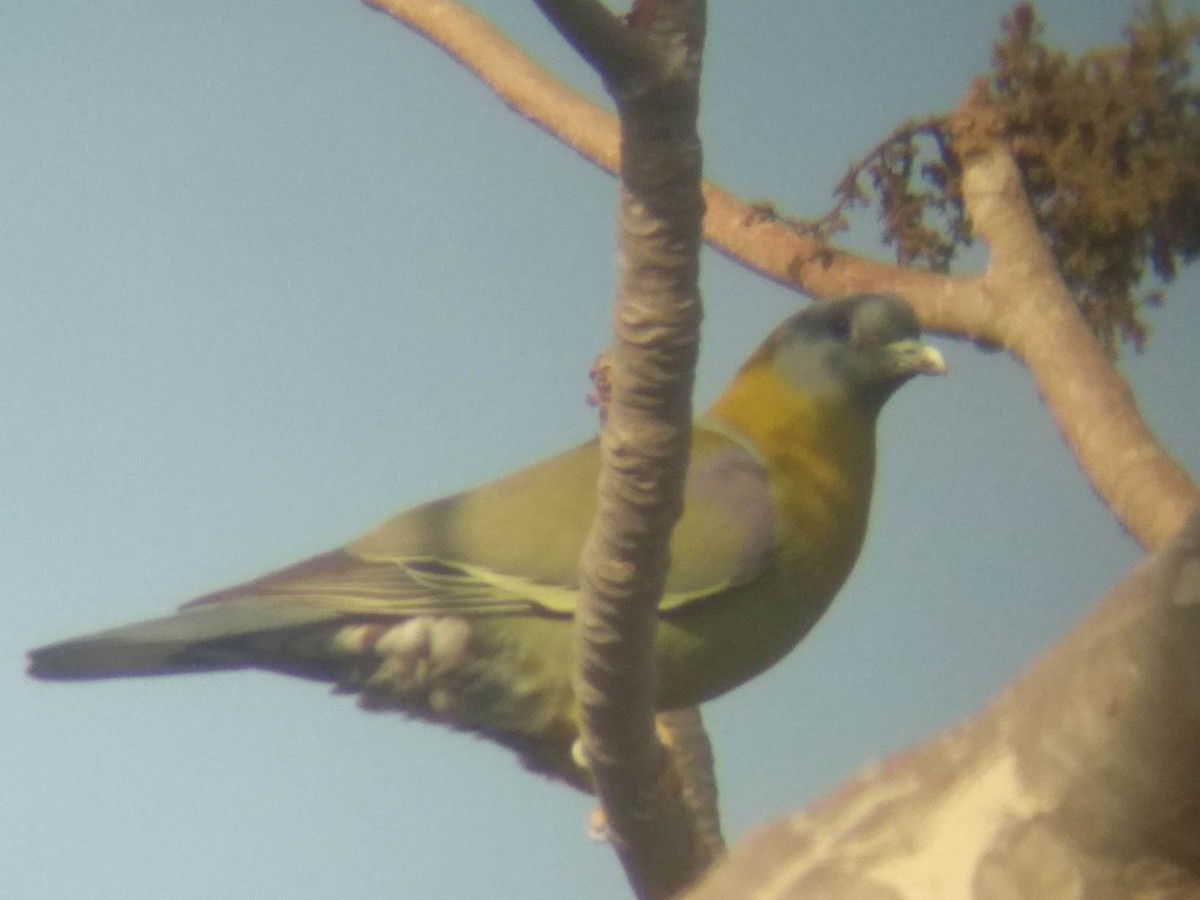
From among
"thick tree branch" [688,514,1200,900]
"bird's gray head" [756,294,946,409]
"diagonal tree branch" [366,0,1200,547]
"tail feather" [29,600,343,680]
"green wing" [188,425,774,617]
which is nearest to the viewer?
"thick tree branch" [688,514,1200,900]

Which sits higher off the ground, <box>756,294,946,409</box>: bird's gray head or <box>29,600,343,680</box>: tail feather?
<box>756,294,946,409</box>: bird's gray head

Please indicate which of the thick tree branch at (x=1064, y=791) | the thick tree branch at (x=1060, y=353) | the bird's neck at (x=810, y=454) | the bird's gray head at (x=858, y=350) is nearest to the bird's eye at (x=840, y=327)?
the bird's gray head at (x=858, y=350)

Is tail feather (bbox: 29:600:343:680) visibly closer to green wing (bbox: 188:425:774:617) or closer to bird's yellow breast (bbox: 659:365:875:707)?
green wing (bbox: 188:425:774:617)

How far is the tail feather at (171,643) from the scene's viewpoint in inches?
86.7

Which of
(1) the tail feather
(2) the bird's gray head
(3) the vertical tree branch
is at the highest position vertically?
(2) the bird's gray head

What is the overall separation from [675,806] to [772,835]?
745 mm

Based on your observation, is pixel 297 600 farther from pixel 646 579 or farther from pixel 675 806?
pixel 646 579

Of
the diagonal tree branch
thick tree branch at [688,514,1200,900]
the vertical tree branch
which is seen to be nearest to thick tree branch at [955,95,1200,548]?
the diagonal tree branch

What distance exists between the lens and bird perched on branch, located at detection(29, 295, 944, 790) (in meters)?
2.30

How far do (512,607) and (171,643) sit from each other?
0.48 m

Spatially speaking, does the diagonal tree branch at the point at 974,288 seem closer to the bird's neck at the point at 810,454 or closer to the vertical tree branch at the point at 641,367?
the bird's neck at the point at 810,454

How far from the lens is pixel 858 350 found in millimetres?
2695

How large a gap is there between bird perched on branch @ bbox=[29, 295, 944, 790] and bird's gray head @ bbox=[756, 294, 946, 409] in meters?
0.20

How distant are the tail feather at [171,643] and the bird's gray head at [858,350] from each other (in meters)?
0.94
